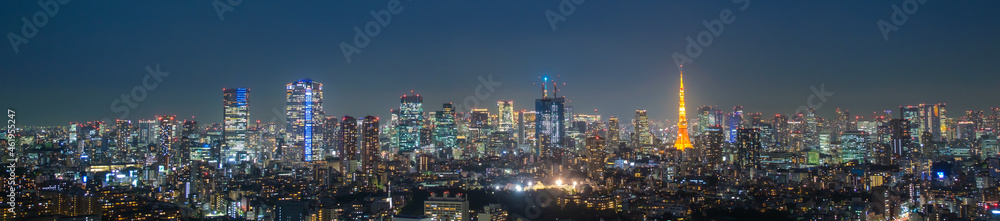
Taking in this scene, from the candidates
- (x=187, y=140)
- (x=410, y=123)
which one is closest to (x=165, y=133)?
(x=187, y=140)

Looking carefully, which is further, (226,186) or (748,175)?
(748,175)

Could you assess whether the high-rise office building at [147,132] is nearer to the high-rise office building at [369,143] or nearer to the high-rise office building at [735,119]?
the high-rise office building at [369,143]

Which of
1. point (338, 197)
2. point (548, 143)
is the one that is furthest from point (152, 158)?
point (548, 143)

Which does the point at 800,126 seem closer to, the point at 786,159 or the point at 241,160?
the point at 786,159

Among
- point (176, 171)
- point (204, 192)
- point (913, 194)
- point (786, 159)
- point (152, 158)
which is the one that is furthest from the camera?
point (786, 159)

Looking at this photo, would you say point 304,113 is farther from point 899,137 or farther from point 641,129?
point 899,137
